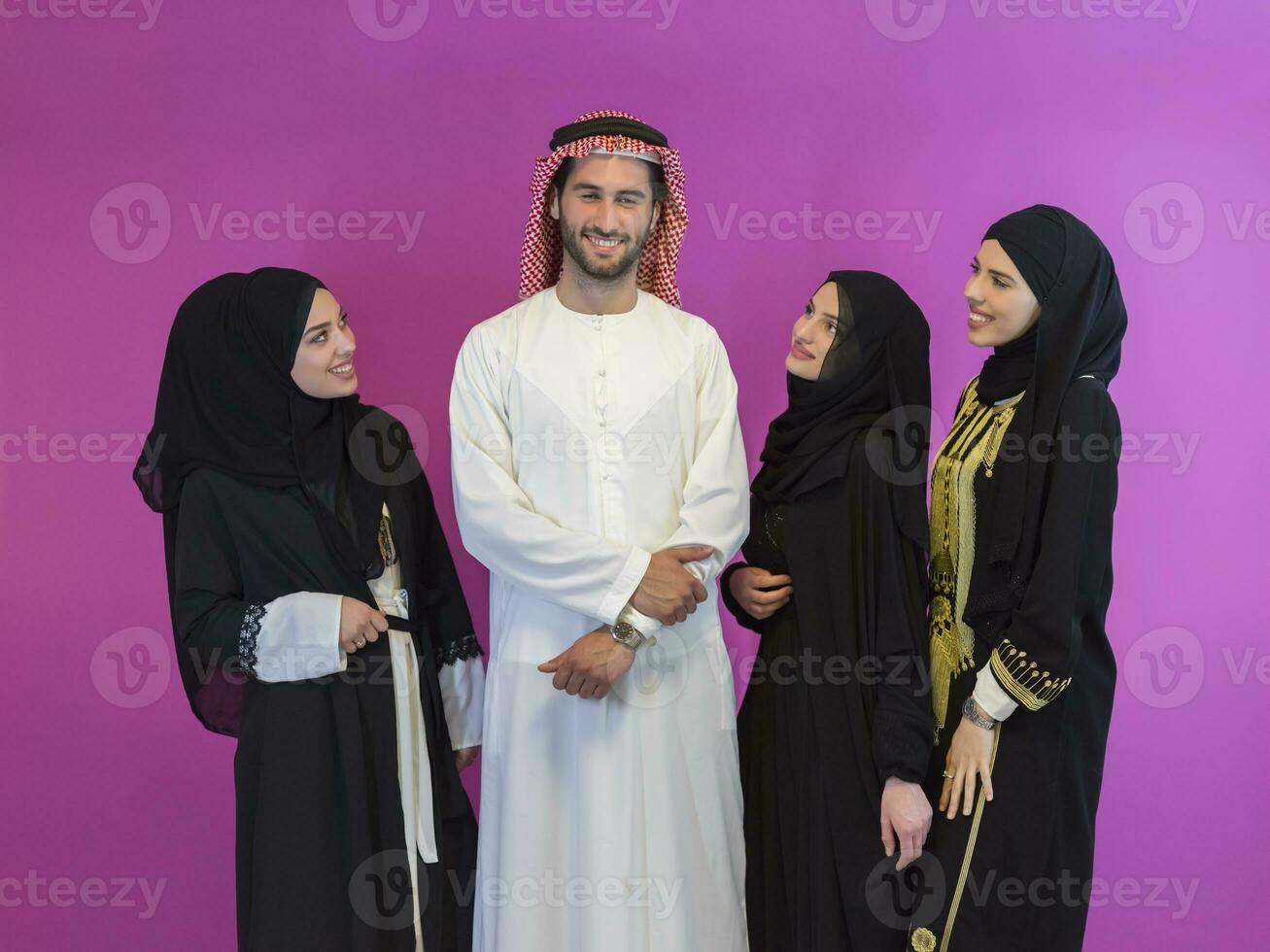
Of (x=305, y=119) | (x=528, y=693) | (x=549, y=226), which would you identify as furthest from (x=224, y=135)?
(x=528, y=693)

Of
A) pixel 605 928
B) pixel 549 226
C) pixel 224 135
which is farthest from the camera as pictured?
pixel 224 135

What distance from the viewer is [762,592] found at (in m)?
2.41

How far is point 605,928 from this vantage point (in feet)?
7.73

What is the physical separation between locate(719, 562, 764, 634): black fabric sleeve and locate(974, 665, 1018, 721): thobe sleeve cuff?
19.6 inches

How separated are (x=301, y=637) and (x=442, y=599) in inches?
14.6

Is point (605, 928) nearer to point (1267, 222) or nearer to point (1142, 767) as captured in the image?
point (1142, 767)

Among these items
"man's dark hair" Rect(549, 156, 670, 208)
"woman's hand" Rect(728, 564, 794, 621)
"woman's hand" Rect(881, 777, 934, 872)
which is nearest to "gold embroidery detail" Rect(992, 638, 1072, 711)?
"woman's hand" Rect(881, 777, 934, 872)

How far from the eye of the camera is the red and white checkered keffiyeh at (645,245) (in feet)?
8.09

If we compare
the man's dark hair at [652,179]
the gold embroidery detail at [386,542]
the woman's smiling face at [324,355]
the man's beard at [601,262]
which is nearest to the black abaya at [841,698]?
the man's beard at [601,262]

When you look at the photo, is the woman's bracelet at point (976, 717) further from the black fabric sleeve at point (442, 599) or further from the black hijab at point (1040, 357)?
the black fabric sleeve at point (442, 599)

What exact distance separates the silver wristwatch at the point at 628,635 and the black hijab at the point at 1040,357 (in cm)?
60

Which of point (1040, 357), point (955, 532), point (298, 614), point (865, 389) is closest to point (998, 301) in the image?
point (1040, 357)

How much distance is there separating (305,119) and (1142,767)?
285 centimetres

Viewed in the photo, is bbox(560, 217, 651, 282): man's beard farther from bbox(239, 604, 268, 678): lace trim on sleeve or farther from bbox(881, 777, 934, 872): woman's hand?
bbox(881, 777, 934, 872): woman's hand
